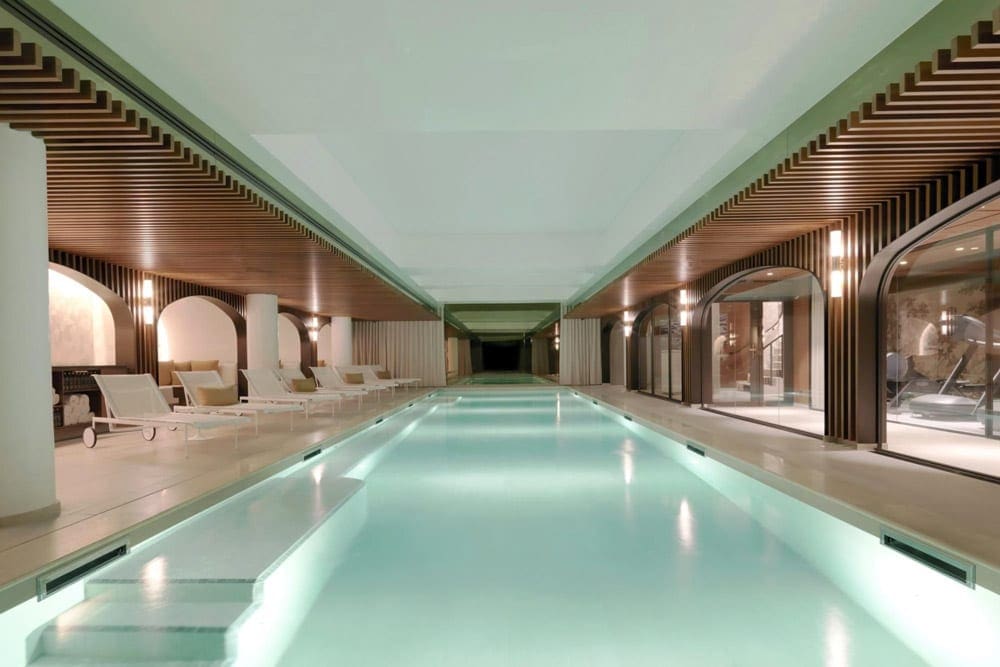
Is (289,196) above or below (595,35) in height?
below

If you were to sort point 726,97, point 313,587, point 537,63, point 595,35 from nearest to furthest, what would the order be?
point 313,587
point 595,35
point 537,63
point 726,97

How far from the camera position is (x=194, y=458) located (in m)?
6.43

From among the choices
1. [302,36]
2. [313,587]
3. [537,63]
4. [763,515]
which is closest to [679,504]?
[763,515]

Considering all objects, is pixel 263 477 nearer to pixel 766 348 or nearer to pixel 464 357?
pixel 766 348

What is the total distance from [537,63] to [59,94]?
9.14ft

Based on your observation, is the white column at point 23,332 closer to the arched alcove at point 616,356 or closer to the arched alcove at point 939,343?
the arched alcove at point 939,343

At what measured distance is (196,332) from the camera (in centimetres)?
1773

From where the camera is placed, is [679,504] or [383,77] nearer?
[383,77]

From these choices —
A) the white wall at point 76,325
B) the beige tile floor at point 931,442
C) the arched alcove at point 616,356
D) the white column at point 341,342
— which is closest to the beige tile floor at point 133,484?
the white wall at point 76,325

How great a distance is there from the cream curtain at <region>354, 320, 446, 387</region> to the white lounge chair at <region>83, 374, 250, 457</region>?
45.0 ft

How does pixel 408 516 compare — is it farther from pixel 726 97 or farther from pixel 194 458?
pixel 726 97

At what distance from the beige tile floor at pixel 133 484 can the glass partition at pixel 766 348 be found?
7.34 m

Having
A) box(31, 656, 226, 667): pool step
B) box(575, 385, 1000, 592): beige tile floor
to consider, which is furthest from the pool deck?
box(31, 656, 226, 667): pool step

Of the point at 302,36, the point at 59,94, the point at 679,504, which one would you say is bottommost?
the point at 679,504
